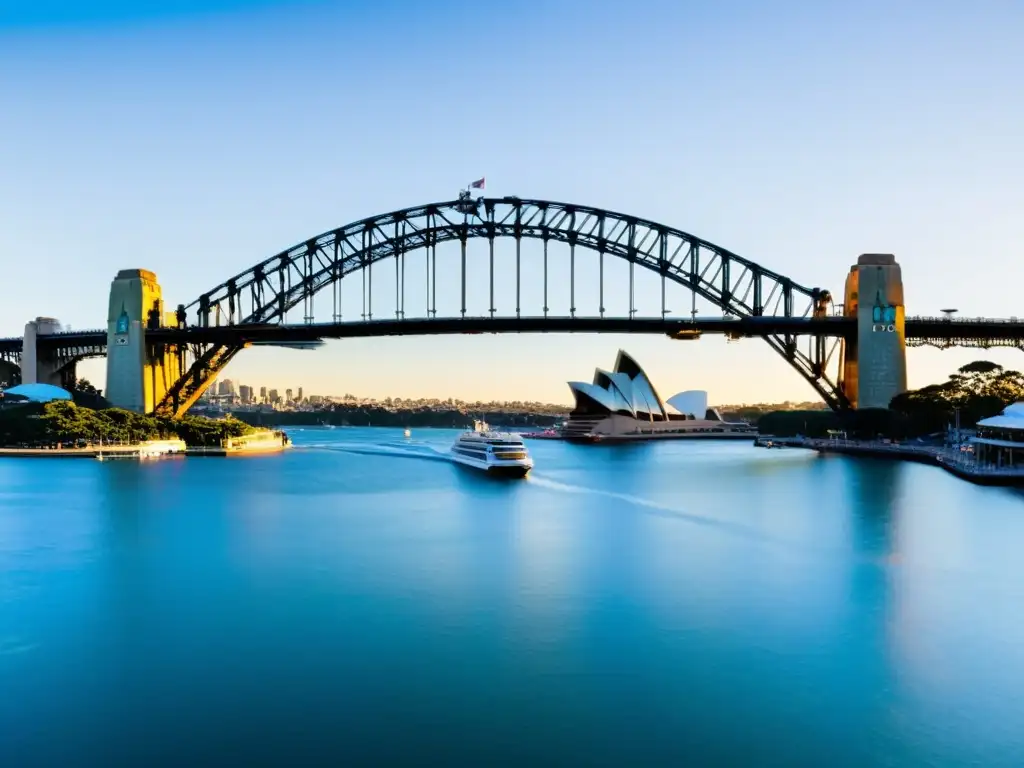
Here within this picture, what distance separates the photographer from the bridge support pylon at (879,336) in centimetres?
6119

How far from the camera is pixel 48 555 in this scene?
23.2 meters

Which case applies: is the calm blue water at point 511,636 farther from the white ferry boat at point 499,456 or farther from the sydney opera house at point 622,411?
the sydney opera house at point 622,411

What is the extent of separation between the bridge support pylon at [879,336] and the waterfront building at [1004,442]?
1636 cm

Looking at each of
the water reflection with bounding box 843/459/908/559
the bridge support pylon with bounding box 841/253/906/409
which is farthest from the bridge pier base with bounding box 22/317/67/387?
the bridge support pylon with bounding box 841/253/906/409

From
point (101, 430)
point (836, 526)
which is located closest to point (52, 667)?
point (836, 526)

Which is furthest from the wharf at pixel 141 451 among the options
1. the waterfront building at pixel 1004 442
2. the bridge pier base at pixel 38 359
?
the waterfront building at pixel 1004 442

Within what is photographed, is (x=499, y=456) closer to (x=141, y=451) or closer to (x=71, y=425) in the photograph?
(x=141, y=451)

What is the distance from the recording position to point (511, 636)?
15.4 m

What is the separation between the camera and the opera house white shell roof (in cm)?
10588

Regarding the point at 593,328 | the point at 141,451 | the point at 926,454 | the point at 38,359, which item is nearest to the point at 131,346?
the point at 141,451

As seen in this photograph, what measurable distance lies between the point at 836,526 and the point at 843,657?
589 inches

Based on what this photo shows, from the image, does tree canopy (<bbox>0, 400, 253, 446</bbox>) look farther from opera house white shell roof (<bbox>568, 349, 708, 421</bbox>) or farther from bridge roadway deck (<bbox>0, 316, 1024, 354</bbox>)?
opera house white shell roof (<bbox>568, 349, 708, 421</bbox>)

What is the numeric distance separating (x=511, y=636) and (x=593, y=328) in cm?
4777

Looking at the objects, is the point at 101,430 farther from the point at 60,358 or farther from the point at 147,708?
the point at 147,708
